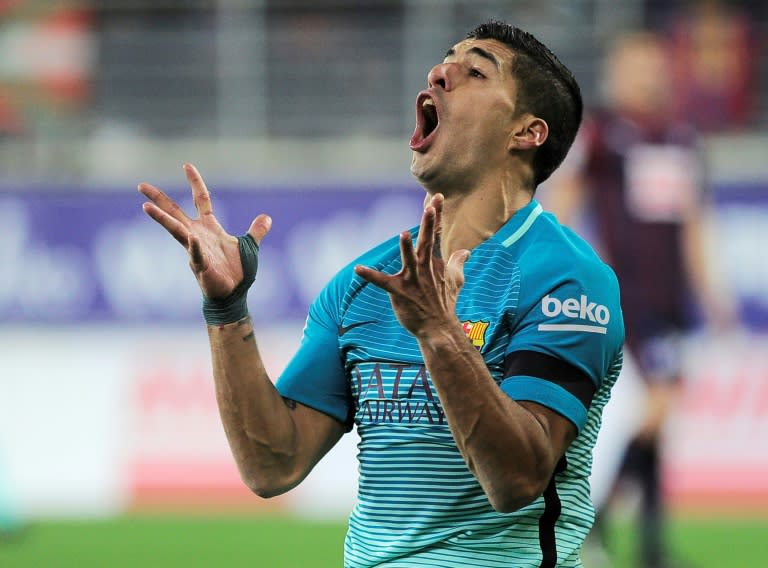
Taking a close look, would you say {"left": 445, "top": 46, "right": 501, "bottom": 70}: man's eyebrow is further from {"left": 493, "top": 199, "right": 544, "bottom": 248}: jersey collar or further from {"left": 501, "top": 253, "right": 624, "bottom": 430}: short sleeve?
{"left": 501, "top": 253, "right": 624, "bottom": 430}: short sleeve

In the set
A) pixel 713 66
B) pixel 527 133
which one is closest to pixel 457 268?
pixel 527 133

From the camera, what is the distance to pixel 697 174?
7.21 metres

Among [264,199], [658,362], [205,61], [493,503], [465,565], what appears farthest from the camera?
[205,61]

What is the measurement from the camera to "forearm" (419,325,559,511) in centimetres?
219

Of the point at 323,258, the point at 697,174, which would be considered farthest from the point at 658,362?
the point at 323,258

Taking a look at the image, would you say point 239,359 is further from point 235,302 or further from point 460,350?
point 460,350

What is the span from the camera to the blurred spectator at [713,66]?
31.8ft

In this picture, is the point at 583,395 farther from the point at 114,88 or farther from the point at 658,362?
the point at 114,88

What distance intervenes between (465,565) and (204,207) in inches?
33.6

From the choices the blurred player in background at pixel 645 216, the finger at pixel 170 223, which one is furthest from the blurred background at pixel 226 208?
the finger at pixel 170 223

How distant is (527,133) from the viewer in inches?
105

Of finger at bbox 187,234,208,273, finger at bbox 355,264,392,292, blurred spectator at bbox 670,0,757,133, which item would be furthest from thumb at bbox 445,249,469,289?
blurred spectator at bbox 670,0,757,133

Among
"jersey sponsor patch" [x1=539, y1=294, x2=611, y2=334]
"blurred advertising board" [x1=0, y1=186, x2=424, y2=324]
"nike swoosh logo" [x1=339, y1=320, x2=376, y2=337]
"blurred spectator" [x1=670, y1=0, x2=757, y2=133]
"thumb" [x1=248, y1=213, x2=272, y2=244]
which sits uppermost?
"blurred spectator" [x1=670, y1=0, x2=757, y2=133]

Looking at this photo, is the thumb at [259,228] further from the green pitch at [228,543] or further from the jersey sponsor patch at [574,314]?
the green pitch at [228,543]
